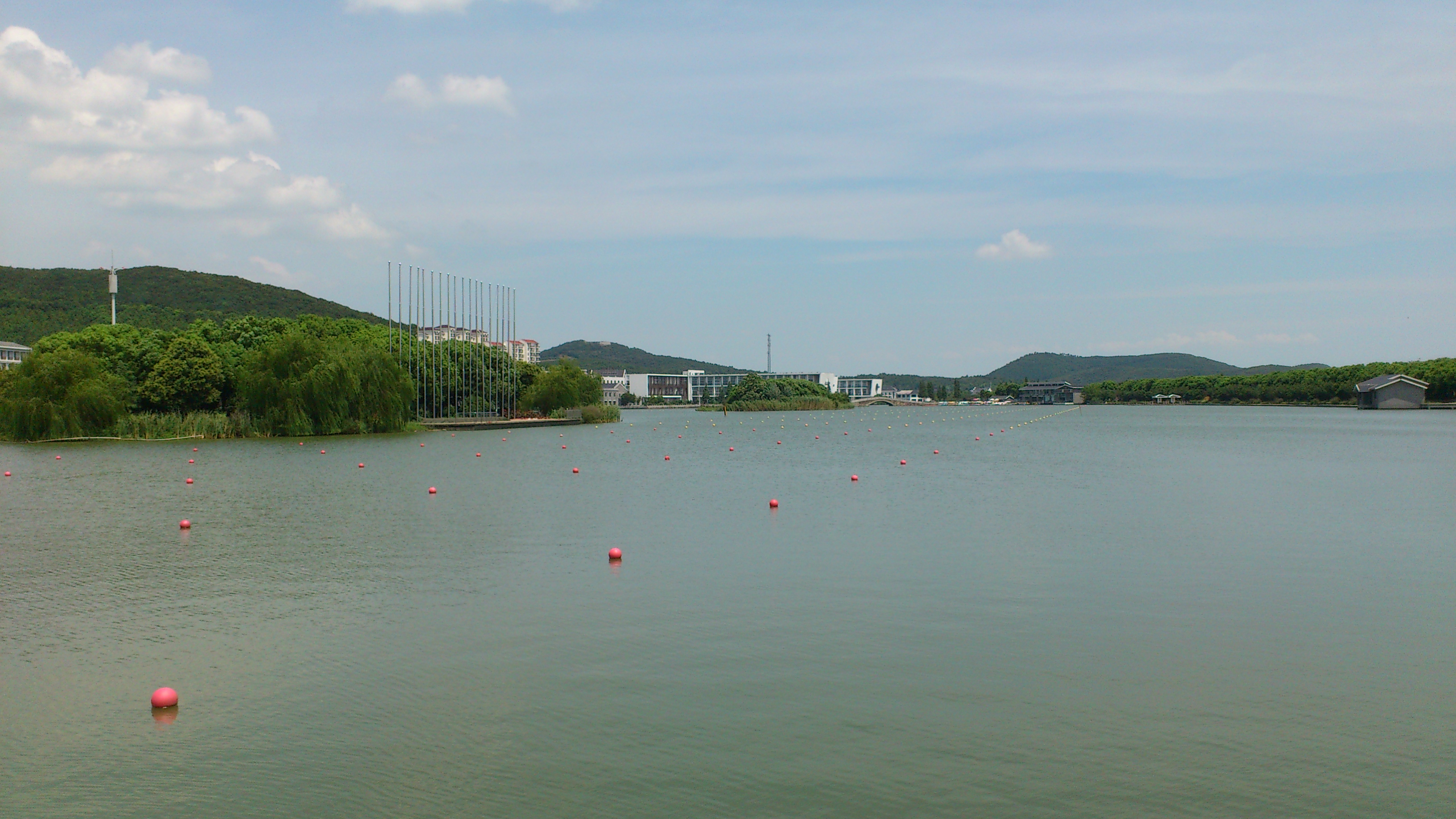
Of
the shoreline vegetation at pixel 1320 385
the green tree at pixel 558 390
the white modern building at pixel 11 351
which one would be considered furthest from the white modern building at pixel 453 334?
the shoreline vegetation at pixel 1320 385

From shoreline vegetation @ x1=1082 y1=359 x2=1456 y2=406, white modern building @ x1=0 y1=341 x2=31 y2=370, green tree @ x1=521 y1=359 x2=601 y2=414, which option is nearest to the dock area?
green tree @ x1=521 y1=359 x2=601 y2=414

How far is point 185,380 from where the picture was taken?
5369cm

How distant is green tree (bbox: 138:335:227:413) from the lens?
53.6m

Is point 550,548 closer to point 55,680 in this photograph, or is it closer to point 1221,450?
point 55,680

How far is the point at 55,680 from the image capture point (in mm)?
9000

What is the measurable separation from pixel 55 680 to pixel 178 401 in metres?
50.9

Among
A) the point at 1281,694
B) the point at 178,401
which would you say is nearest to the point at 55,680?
the point at 1281,694

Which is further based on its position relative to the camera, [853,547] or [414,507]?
[414,507]

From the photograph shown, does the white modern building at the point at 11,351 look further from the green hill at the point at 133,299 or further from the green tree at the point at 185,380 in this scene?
the green tree at the point at 185,380

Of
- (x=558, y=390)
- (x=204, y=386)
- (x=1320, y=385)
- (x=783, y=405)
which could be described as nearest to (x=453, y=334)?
(x=558, y=390)

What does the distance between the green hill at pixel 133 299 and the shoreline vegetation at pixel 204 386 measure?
218 feet

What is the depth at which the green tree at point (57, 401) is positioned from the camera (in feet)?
157

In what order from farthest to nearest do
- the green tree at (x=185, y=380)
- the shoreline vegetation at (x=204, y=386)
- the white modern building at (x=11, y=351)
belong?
the white modern building at (x=11, y=351), the green tree at (x=185, y=380), the shoreline vegetation at (x=204, y=386)

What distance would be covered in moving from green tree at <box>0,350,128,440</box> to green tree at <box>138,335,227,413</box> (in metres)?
4.22
